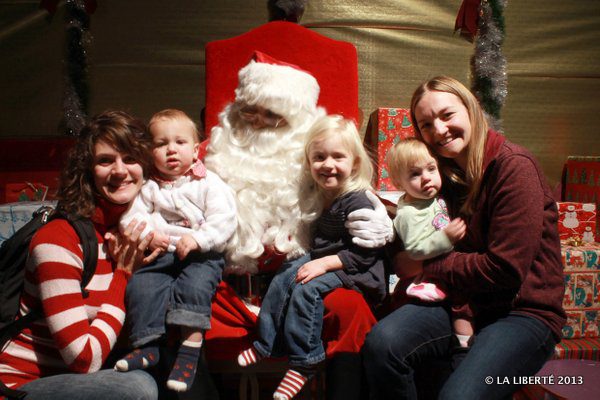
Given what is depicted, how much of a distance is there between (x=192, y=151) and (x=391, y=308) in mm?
1236

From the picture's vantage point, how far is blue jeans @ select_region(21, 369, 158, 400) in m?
1.60

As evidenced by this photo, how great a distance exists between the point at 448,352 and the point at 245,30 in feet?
10.4

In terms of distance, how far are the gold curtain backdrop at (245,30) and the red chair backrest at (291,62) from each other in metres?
1.02

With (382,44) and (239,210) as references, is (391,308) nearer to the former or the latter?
(239,210)

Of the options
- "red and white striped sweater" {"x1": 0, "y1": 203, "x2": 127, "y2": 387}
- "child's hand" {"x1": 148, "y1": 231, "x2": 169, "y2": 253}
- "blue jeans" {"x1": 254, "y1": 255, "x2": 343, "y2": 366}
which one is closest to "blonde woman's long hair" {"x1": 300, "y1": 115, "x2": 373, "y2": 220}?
"blue jeans" {"x1": 254, "y1": 255, "x2": 343, "y2": 366}

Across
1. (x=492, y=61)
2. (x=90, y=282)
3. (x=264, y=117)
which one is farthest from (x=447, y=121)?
(x=492, y=61)

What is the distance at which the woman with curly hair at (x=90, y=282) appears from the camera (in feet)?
5.45

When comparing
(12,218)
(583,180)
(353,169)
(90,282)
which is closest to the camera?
(90,282)

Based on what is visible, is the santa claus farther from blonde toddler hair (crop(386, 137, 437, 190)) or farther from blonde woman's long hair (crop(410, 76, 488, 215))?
blonde woman's long hair (crop(410, 76, 488, 215))

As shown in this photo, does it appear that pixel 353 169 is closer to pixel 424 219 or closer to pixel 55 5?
pixel 424 219

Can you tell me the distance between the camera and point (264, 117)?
251 centimetres

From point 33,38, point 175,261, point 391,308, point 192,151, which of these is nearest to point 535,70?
point 391,308

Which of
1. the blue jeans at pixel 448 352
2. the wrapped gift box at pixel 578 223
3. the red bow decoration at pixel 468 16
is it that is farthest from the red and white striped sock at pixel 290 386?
the red bow decoration at pixel 468 16

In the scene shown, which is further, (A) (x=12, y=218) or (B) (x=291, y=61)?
(B) (x=291, y=61)
